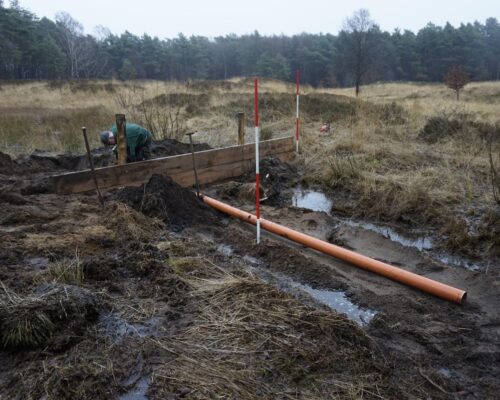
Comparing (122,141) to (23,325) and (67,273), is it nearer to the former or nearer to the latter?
(67,273)

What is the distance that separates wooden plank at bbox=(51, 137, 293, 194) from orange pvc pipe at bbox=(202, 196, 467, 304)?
2.08 m

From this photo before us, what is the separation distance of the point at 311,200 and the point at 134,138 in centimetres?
343

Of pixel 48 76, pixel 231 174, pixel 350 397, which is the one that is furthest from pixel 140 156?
pixel 48 76

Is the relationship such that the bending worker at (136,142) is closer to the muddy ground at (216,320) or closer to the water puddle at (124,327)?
the muddy ground at (216,320)

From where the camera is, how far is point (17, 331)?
2777 mm

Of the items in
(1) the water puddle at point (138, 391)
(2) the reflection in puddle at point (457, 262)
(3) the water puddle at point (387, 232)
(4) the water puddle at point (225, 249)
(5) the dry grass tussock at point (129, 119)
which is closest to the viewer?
(1) the water puddle at point (138, 391)

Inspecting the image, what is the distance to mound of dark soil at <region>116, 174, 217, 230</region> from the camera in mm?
5855

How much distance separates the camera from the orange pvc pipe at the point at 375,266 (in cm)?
379

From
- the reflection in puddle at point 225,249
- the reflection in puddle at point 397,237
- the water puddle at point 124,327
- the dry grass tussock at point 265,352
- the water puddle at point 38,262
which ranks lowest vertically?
the reflection in puddle at point 397,237

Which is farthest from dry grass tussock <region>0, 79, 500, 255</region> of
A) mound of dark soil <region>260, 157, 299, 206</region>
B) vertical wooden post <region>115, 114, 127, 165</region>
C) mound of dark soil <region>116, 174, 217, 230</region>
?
vertical wooden post <region>115, 114, 127, 165</region>

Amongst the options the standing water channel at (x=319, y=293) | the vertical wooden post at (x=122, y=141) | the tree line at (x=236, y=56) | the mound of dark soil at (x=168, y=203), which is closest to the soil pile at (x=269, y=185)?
the mound of dark soil at (x=168, y=203)

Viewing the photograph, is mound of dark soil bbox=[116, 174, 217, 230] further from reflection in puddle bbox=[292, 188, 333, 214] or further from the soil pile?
reflection in puddle bbox=[292, 188, 333, 214]

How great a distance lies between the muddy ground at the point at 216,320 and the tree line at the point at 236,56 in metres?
43.9

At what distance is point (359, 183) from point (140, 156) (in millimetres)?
4108
